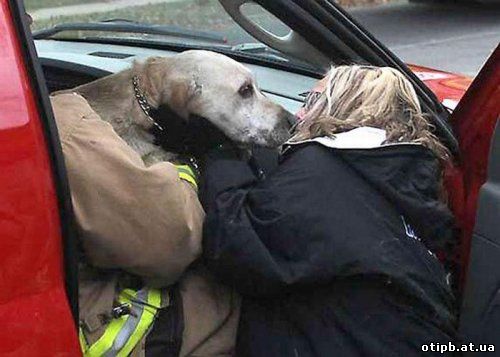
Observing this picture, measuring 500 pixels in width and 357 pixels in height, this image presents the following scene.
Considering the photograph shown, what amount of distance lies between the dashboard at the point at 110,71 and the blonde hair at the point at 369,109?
82 centimetres

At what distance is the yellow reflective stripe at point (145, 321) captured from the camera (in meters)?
1.98

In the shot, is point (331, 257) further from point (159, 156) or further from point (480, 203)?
point (159, 156)

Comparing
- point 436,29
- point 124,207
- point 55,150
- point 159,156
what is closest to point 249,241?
point 124,207

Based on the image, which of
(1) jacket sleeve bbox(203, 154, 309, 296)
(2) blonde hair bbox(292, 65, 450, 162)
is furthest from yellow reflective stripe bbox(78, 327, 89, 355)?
(2) blonde hair bbox(292, 65, 450, 162)

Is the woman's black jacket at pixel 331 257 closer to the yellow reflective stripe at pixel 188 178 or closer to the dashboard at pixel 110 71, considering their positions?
the yellow reflective stripe at pixel 188 178

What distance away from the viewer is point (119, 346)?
1970mm

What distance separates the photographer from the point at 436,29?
40.8 ft

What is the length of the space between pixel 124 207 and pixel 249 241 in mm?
300

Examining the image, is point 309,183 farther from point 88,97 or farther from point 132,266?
point 88,97

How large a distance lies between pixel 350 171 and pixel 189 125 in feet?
2.27

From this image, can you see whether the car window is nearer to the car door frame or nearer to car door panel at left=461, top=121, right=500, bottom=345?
car door panel at left=461, top=121, right=500, bottom=345

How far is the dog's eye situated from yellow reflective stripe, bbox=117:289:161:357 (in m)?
0.93

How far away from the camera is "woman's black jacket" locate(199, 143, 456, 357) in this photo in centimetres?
200

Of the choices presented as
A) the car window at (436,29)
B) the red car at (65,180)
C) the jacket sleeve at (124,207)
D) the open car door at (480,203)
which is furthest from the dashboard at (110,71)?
the car window at (436,29)
